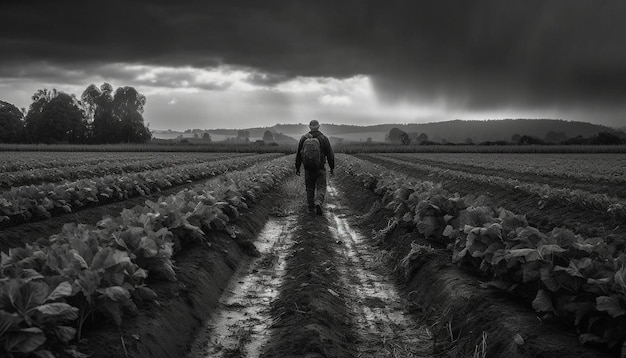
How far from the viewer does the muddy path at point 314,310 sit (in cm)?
503

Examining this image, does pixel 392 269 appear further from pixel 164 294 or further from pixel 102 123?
pixel 102 123

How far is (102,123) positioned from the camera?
9481cm

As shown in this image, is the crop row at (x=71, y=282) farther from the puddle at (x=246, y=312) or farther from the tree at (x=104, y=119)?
the tree at (x=104, y=119)

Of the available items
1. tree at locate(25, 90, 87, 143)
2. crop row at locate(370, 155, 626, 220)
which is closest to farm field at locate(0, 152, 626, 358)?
crop row at locate(370, 155, 626, 220)

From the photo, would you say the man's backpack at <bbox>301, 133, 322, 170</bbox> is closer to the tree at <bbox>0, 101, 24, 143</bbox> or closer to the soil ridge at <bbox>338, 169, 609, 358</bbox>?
the soil ridge at <bbox>338, 169, 609, 358</bbox>

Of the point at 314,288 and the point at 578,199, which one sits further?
the point at 578,199

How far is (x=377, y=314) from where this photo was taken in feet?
20.2

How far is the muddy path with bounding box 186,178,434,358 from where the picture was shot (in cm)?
503

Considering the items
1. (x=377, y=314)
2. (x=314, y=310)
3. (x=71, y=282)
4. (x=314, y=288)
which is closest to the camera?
(x=71, y=282)

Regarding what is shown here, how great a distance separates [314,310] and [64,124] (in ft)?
312

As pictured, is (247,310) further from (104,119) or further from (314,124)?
(104,119)

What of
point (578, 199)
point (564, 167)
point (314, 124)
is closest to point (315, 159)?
point (314, 124)

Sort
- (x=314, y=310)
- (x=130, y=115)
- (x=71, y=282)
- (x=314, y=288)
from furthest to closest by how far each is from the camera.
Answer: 1. (x=130, y=115)
2. (x=314, y=288)
3. (x=314, y=310)
4. (x=71, y=282)

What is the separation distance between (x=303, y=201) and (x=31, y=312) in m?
13.6
